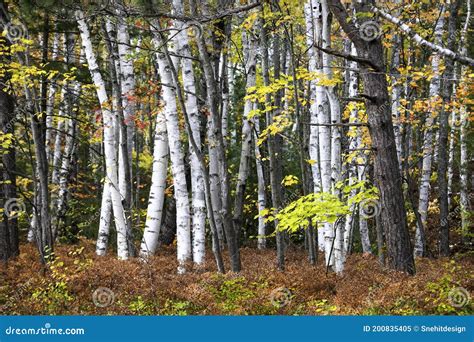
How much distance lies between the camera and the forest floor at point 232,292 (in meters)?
7.16

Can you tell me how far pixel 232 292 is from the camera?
8.65 m

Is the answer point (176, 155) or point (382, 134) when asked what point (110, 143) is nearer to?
point (176, 155)

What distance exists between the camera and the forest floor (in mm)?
7156

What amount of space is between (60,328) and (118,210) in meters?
5.73

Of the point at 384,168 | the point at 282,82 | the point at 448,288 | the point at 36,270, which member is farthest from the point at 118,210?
the point at 448,288

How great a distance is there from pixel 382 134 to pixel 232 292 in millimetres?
3461

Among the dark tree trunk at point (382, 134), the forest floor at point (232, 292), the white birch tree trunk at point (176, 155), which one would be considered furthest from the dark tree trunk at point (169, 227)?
the dark tree trunk at point (382, 134)

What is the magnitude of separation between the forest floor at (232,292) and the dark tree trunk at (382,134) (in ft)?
2.29

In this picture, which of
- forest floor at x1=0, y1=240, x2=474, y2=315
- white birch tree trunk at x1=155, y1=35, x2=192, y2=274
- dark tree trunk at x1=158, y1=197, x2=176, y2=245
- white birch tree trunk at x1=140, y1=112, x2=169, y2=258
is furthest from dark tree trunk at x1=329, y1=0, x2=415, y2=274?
dark tree trunk at x1=158, y1=197, x2=176, y2=245

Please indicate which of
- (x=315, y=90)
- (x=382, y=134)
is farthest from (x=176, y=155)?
(x=382, y=134)

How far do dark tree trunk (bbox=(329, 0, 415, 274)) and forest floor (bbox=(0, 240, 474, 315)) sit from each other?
2.29 ft

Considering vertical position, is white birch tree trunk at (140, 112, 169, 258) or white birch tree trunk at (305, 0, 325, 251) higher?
white birch tree trunk at (305, 0, 325, 251)

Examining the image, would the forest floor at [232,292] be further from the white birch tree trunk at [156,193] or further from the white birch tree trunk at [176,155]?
the white birch tree trunk at [156,193]

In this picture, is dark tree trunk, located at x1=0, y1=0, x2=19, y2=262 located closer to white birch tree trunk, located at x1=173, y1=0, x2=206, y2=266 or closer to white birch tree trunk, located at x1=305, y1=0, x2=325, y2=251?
white birch tree trunk, located at x1=173, y1=0, x2=206, y2=266
